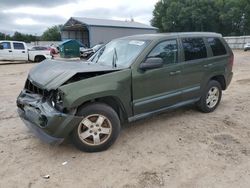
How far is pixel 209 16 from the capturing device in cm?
5384

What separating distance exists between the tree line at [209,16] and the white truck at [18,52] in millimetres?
39596

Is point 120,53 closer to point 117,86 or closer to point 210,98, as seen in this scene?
point 117,86

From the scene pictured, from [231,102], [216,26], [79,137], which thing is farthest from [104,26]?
[79,137]

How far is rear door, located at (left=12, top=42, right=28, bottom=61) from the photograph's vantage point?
19855mm

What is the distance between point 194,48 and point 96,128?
264 cm

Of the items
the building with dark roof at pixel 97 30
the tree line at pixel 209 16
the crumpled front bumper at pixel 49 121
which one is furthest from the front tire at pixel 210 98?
the tree line at pixel 209 16

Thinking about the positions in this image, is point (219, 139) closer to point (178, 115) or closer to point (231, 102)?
point (178, 115)

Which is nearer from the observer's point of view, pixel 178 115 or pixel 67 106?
pixel 67 106

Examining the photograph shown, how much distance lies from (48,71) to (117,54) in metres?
1.27

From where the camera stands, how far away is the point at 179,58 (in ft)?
16.3

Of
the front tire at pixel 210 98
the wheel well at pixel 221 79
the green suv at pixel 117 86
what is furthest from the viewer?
the wheel well at pixel 221 79

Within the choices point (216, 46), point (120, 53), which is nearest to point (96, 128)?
point (120, 53)

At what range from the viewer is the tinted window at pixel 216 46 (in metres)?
5.68

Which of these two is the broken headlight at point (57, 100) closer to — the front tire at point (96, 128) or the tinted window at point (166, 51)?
the front tire at point (96, 128)
